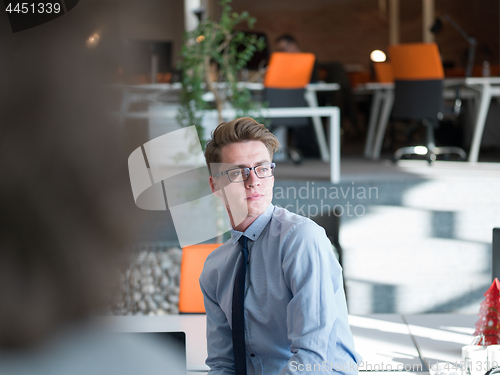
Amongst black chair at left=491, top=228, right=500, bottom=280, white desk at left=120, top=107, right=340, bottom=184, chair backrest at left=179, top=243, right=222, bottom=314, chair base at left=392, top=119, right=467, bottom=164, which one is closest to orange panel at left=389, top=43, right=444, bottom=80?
chair base at left=392, top=119, right=467, bottom=164

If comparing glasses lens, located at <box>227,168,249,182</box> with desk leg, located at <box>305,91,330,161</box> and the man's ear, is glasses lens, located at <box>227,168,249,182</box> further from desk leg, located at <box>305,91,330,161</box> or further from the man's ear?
desk leg, located at <box>305,91,330,161</box>

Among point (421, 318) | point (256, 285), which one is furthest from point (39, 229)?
point (421, 318)

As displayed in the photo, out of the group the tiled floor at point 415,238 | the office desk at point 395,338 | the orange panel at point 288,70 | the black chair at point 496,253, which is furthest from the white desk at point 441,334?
the orange panel at point 288,70

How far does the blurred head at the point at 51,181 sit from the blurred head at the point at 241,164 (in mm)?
394

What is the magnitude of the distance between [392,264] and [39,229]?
10.4ft

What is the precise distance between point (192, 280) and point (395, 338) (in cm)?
Result: 72

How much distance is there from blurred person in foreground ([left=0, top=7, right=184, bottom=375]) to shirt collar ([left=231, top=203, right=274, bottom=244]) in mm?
455

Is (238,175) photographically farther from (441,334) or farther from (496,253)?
(441,334)

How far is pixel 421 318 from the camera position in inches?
55.7

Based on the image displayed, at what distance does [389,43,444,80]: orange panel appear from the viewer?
419cm

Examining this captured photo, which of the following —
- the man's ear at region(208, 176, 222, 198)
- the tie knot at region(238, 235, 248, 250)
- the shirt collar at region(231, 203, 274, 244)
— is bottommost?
the tie knot at region(238, 235, 248, 250)

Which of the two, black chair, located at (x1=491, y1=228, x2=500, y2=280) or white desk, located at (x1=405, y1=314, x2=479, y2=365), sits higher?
black chair, located at (x1=491, y1=228, x2=500, y2=280)

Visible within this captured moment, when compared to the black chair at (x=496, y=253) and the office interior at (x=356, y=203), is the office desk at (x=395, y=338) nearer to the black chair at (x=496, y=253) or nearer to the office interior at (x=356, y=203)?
the office interior at (x=356, y=203)

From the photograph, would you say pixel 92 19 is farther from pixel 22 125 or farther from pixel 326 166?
pixel 326 166
